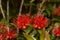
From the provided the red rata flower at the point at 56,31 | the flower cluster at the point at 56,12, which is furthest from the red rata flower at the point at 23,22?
the flower cluster at the point at 56,12

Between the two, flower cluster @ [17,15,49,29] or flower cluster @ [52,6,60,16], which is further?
flower cluster @ [52,6,60,16]

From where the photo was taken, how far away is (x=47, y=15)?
6.82 feet

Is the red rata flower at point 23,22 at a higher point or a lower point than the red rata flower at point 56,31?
higher

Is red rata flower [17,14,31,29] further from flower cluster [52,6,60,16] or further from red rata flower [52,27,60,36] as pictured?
flower cluster [52,6,60,16]

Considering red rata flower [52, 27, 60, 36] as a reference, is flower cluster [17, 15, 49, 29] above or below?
above

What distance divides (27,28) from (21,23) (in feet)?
0.29

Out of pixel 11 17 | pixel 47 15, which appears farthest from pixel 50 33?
pixel 11 17

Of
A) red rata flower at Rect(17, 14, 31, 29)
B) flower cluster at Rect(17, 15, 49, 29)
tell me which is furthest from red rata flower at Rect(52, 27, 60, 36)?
red rata flower at Rect(17, 14, 31, 29)

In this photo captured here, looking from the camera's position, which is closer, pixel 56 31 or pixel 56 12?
pixel 56 31

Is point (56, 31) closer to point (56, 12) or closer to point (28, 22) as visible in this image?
point (28, 22)

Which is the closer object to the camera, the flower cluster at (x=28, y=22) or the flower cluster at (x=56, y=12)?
the flower cluster at (x=28, y=22)

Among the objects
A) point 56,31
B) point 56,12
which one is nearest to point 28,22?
point 56,31

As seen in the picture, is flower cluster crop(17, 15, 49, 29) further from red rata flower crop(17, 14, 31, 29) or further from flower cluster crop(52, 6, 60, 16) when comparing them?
flower cluster crop(52, 6, 60, 16)

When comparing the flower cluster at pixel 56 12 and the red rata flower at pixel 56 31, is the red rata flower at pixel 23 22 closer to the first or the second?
the red rata flower at pixel 56 31
